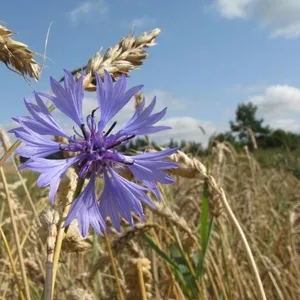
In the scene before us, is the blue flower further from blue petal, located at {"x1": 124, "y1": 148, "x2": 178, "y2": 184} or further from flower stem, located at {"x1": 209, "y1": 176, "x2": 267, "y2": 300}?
flower stem, located at {"x1": 209, "y1": 176, "x2": 267, "y2": 300}

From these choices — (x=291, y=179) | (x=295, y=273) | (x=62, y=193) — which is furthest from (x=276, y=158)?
(x=62, y=193)

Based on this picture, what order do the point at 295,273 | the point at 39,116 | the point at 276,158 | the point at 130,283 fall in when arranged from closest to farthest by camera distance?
the point at 39,116 < the point at 130,283 < the point at 295,273 < the point at 276,158

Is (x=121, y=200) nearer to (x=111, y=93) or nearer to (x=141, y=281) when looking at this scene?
(x=111, y=93)

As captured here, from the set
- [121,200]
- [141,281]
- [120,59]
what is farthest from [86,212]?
[141,281]

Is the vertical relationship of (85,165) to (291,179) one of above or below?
below

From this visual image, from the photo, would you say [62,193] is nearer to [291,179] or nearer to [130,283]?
[130,283]

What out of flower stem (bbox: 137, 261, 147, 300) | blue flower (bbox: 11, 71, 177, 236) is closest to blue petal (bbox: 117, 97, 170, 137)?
blue flower (bbox: 11, 71, 177, 236)
